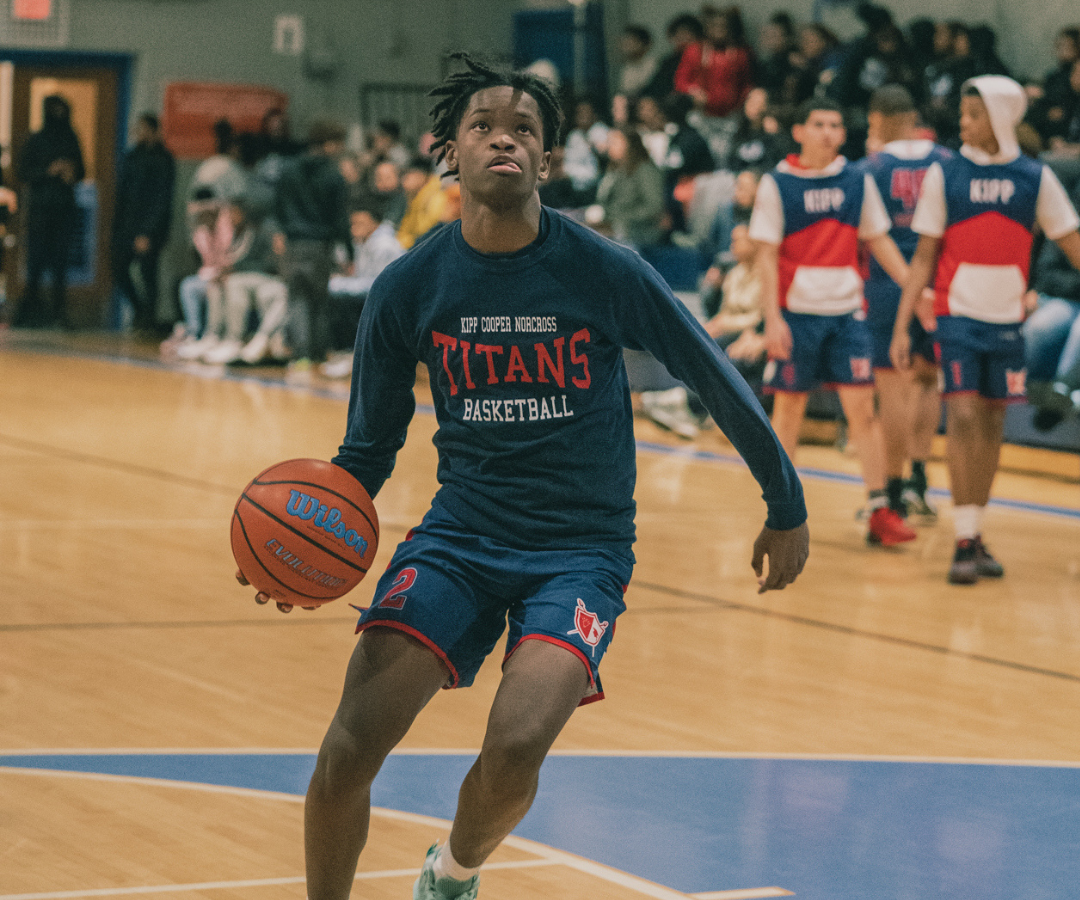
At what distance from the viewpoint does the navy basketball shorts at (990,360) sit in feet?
24.0

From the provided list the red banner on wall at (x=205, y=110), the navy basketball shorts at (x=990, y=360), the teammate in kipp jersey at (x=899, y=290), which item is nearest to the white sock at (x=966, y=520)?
the navy basketball shorts at (x=990, y=360)

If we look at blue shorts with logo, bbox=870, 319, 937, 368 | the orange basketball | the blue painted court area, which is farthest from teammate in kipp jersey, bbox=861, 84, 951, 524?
the orange basketball

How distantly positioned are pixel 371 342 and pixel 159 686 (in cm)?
227

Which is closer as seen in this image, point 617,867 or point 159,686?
point 617,867

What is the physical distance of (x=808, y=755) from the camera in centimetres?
474

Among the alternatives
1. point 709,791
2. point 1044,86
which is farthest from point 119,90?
point 709,791

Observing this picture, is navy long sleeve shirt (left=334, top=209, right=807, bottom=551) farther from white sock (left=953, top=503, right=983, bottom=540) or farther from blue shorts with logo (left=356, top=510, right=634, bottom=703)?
white sock (left=953, top=503, right=983, bottom=540)

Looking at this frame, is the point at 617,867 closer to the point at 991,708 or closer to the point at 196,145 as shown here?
the point at 991,708

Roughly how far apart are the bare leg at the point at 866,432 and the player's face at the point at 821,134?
3.44 ft

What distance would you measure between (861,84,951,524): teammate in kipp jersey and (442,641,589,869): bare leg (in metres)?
5.56

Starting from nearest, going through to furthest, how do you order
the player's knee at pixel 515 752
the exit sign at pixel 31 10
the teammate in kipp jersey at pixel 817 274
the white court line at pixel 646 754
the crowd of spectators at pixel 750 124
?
the player's knee at pixel 515 752 → the white court line at pixel 646 754 → the teammate in kipp jersey at pixel 817 274 → the crowd of spectators at pixel 750 124 → the exit sign at pixel 31 10

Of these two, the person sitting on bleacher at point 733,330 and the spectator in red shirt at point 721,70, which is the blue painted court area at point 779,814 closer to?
the person sitting on bleacher at point 733,330

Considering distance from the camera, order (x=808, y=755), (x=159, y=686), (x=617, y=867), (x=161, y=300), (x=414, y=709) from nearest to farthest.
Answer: (x=414, y=709)
(x=617, y=867)
(x=808, y=755)
(x=159, y=686)
(x=161, y=300)

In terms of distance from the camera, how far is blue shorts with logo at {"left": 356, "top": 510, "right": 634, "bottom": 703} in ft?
10.3
